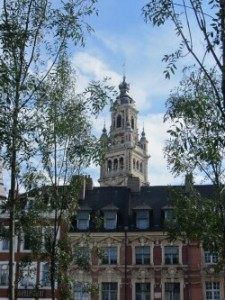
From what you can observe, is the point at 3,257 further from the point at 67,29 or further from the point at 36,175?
the point at 67,29

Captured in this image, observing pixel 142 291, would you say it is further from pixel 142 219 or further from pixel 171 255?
pixel 142 219

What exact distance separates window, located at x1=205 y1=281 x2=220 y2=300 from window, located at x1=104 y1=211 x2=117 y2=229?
803cm

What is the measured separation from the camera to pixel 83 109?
18359 millimetres

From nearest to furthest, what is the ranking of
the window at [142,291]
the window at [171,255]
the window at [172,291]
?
1. the window at [172,291]
2. the window at [142,291]
3. the window at [171,255]

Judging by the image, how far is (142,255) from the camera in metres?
40.6

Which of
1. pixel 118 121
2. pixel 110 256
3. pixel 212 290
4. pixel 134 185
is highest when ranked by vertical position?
pixel 118 121

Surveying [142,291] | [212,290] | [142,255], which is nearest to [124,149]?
[142,255]

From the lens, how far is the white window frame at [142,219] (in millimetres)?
41750

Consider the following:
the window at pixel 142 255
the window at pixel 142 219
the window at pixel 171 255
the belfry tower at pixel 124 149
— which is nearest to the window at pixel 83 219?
the window at pixel 142 219

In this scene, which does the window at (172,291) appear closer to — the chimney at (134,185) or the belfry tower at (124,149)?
the chimney at (134,185)

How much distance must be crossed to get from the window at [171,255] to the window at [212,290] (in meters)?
2.69

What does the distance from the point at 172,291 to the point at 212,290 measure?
2.77 meters

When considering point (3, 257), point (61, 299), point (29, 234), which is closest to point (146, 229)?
point (3, 257)

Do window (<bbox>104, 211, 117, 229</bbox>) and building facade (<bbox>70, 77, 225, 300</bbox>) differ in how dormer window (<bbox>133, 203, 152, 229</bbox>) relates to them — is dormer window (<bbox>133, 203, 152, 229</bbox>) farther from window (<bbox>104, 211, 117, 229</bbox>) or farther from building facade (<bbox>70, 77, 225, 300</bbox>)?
window (<bbox>104, 211, 117, 229</bbox>)
